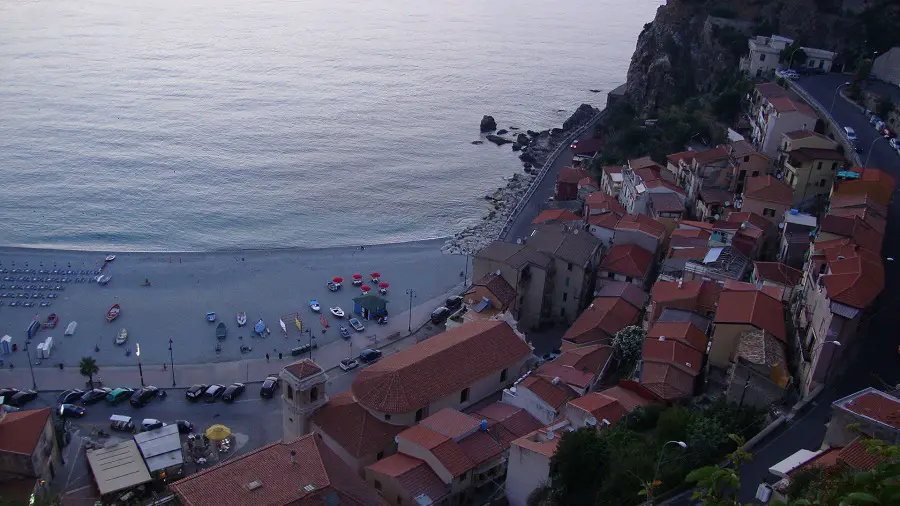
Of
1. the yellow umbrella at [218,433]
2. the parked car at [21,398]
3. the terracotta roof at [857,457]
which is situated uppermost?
the terracotta roof at [857,457]

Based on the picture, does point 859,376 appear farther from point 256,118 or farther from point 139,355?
point 256,118

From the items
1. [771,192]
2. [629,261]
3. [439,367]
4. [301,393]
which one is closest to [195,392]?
[301,393]

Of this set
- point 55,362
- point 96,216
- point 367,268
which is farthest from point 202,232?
point 55,362

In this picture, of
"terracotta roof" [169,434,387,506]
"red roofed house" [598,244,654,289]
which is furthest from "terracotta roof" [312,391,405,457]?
"red roofed house" [598,244,654,289]

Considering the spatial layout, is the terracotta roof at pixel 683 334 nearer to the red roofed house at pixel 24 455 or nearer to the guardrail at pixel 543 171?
the guardrail at pixel 543 171

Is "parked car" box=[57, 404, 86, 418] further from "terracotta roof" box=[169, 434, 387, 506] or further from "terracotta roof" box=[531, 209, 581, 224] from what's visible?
"terracotta roof" box=[531, 209, 581, 224]

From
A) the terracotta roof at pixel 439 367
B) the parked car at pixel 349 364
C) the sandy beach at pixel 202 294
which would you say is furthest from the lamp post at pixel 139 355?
the terracotta roof at pixel 439 367
